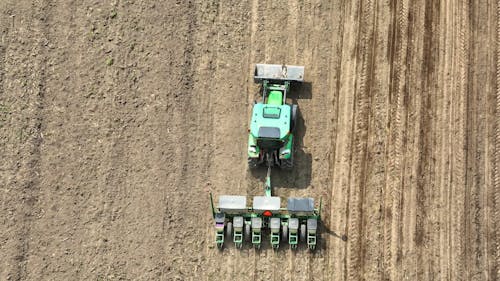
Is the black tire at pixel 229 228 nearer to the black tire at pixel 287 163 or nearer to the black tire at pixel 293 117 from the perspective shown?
the black tire at pixel 287 163

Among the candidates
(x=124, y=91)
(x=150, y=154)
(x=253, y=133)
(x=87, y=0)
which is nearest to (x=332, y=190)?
(x=253, y=133)

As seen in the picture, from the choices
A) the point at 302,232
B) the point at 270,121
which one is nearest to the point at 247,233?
the point at 302,232

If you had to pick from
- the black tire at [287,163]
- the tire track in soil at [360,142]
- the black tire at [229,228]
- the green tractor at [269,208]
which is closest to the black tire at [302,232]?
the green tractor at [269,208]

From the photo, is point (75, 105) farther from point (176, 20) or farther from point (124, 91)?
point (176, 20)

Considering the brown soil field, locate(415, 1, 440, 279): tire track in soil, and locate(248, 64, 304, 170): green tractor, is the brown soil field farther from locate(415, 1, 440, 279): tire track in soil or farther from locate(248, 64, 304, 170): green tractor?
locate(248, 64, 304, 170): green tractor

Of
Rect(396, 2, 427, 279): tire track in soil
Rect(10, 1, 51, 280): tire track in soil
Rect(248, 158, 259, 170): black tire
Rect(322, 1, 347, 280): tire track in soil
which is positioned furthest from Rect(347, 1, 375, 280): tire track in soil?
Rect(10, 1, 51, 280): tire track in soil

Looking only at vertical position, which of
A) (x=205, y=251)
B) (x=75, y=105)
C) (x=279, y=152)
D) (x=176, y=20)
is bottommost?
(x=205, y=251)

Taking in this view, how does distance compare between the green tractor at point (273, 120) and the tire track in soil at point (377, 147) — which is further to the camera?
the tire track in soil at point (377, 147)
